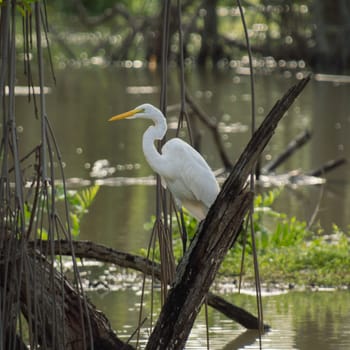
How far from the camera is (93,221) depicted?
32.3ft

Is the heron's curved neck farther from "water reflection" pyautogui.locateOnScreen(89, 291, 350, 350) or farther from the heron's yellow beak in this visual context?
"water reflection" pyautogui.locateOnScreen(89, 291, 350, 350)

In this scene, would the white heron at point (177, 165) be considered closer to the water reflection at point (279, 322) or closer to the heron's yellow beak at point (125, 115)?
the heron's yellow beak at point (125, 115)

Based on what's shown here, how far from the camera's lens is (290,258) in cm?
774

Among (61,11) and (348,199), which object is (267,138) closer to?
(348,199)

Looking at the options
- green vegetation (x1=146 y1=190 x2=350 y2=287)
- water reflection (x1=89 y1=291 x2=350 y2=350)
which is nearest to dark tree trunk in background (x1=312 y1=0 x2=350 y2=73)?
green vegetation (x1=146 y1=190 x2=350 y2=287)

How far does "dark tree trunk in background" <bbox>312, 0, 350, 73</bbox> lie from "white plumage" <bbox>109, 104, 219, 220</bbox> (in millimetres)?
19953

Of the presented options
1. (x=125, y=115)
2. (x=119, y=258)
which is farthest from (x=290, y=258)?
(x=125, y=115)

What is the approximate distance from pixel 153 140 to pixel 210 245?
1.01 metres

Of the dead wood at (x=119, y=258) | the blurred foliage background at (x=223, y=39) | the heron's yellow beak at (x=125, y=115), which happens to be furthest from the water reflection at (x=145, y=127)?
the heron's yellow beak at (x=125, y=115)

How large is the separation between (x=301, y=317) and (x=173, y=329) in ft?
7.31

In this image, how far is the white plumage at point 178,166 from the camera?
5289 mm

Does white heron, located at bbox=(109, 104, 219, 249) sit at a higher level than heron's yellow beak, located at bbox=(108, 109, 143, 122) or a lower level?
lower

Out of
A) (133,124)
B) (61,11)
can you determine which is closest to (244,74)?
(133,124)

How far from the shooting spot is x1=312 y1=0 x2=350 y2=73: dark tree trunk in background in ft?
83.9
